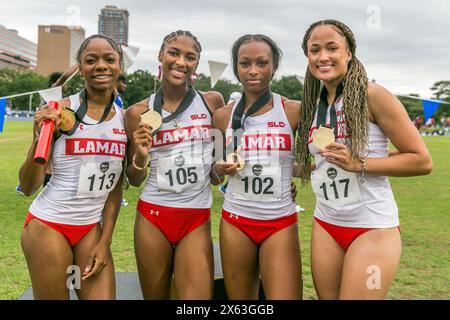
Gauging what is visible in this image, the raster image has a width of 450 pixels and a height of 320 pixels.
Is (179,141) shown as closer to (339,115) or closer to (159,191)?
(159,191)

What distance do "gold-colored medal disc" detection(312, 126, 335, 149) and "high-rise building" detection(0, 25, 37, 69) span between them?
4198 inches

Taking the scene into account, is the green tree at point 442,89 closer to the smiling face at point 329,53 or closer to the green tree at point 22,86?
the green tree at point 22,86

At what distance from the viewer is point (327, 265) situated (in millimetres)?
2477

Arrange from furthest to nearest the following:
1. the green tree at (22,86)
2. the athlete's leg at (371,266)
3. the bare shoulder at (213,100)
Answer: the green tree at (22,86) < the bare shoulder at (213,100) < the athlete's leg at (371,266)

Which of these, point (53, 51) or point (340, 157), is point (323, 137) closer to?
point (340, 157)

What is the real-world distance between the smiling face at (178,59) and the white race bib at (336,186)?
1137 mm

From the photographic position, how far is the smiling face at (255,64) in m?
2.84

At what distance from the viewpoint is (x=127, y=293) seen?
3490 millimetres

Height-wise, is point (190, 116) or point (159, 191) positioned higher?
point (190, 116)

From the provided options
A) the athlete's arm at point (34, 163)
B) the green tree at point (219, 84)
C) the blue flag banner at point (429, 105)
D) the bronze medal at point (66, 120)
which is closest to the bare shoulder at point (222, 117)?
the bronze medal at point (66, 120)

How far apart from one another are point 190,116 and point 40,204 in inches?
43.9

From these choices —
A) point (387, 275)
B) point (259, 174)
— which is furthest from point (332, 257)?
point (259, 174)

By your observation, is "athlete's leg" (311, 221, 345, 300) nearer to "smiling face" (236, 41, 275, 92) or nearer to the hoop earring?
"smiling face" (236, 41, 275, 92)

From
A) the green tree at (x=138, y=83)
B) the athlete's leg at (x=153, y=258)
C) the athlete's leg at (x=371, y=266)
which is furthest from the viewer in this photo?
the green tree at (x=138, y=83)
